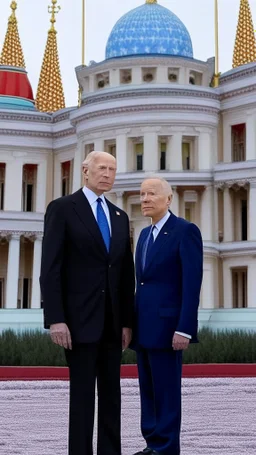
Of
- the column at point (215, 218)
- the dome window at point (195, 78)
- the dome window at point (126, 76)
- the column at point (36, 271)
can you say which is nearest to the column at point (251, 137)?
the column at point (215, 218)

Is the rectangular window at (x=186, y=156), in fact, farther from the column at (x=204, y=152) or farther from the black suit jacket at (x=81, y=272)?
the black suit jacket at (x=81, y=272)

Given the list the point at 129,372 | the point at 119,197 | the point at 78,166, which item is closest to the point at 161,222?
the point at 129,372

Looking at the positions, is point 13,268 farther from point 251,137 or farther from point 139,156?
point 251,137

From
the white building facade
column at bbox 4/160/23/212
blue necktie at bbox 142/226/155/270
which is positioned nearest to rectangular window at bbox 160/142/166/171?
the white building facade

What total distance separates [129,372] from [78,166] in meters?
25.8

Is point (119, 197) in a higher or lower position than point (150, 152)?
lower

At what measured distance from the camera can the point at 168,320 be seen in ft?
23.7

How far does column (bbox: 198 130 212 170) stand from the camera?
121 feet

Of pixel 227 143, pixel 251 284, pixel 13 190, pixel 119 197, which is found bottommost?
pixel 251 284

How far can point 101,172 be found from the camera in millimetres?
7047

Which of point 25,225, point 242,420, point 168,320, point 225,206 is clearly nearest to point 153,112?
point 225,206

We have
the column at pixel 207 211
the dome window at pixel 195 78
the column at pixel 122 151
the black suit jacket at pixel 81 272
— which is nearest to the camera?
the black suit jacket at pixel 81 272

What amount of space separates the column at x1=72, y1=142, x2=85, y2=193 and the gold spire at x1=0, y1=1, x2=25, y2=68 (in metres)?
11.4

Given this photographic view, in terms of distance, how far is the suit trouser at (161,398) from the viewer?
23.1ft
